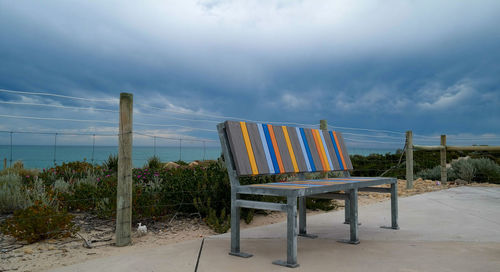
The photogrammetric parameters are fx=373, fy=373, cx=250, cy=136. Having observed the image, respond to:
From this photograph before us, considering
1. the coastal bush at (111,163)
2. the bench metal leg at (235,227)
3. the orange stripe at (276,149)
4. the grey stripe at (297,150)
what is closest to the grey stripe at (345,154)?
the grey stripe at (297,150)

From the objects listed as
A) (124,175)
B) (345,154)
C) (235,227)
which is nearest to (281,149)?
(235,227)

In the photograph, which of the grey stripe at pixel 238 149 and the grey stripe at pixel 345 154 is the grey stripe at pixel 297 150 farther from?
the grey stripe at pixel 345 154

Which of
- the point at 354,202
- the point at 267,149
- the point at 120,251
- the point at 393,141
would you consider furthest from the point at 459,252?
the point at 393,141

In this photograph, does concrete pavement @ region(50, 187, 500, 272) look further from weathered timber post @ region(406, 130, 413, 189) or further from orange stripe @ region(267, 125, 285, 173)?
weathered timber post @ region(406, 130, 413, 189)

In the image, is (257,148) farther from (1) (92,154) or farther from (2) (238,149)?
(1) (92,154)

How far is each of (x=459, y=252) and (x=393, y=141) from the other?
7.60m

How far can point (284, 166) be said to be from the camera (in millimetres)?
3379

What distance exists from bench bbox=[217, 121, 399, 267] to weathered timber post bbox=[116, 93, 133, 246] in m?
0.97

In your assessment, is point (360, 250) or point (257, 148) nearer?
point (360, 250)

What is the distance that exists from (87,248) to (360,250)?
2.37m

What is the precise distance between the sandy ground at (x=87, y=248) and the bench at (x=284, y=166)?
99 cm

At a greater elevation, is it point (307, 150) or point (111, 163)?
point (307, 150)

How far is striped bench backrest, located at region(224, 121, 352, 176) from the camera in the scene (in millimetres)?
3021

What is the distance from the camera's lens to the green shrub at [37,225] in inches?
134
